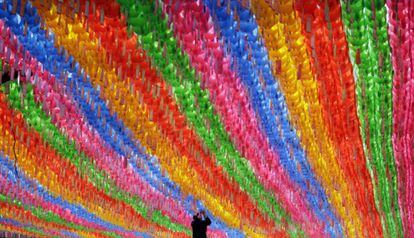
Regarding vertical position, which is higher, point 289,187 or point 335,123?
point 289,187

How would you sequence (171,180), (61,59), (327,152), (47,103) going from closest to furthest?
(61,59), (47,103), (327,152), (171,180)

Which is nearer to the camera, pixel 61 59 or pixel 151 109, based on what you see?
pixel 61 59

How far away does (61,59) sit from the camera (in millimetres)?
4098

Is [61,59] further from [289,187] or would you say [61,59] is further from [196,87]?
[289,187]

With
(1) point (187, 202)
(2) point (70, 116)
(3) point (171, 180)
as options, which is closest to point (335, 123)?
(2) point (70, 116)

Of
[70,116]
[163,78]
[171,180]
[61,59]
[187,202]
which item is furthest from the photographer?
[187,202]

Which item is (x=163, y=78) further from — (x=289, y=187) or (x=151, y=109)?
(x=289, y=187)

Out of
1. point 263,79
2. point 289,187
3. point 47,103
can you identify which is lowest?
point 263,79

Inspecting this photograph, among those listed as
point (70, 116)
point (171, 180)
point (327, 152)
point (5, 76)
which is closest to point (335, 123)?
point (327, 152)

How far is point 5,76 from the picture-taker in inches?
178

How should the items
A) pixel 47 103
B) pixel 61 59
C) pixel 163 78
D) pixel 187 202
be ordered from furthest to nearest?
pixel 187 202 < pixel 47 103 < pixel 163 78 < pixel 61 59

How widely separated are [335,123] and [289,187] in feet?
9.91

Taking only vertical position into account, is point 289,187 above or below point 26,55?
above

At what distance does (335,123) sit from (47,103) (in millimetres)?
2368
